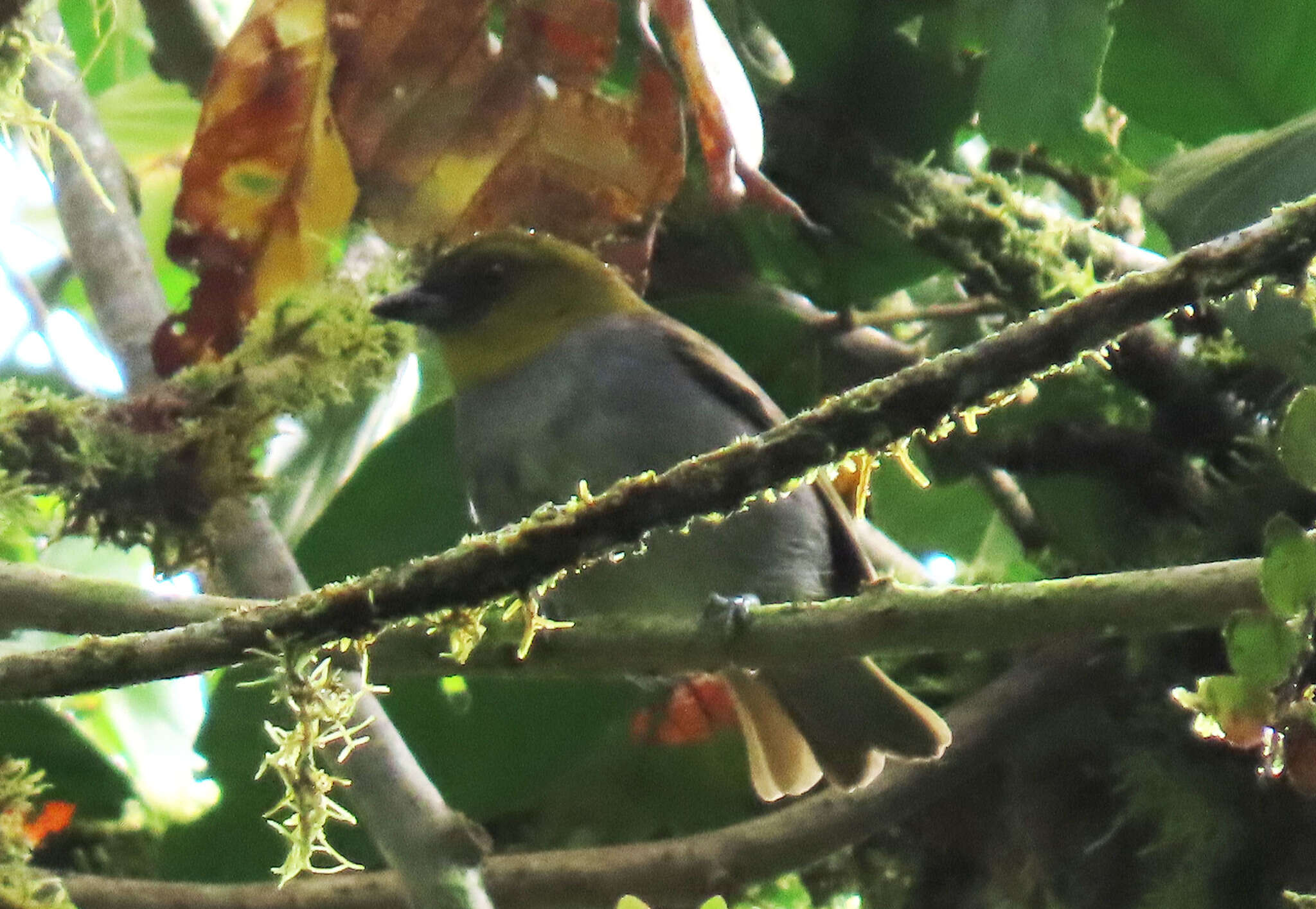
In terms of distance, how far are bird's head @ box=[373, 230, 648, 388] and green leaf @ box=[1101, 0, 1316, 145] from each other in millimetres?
782

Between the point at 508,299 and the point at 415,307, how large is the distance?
0.71 ft

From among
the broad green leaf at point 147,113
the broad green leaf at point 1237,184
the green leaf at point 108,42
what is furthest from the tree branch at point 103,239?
the broad green leaf at point 1237,184

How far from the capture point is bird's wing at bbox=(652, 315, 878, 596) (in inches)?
84.0

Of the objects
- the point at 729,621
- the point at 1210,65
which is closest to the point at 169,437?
the point at 729,621

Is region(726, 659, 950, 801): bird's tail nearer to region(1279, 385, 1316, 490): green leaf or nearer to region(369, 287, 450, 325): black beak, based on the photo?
region(369, 287, 450, 325): black beak

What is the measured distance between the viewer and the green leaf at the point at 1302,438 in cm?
108

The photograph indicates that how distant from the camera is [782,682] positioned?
84.6 inches

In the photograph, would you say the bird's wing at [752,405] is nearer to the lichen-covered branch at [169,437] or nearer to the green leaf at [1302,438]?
the lichen-covered branch at [169,437]

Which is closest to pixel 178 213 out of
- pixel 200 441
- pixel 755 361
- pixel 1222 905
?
pixel 200 441

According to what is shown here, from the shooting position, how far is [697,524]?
212cm

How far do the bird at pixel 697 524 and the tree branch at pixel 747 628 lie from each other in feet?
2.11

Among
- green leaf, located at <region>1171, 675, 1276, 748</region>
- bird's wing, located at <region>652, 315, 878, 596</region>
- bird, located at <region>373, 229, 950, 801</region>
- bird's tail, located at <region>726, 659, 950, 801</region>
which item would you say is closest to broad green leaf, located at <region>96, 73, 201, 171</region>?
bird, located at <region>373, 229, 950, 801</region>

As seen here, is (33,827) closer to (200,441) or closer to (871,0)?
(200,441)

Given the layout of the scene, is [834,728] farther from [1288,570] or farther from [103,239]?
[103,239]
